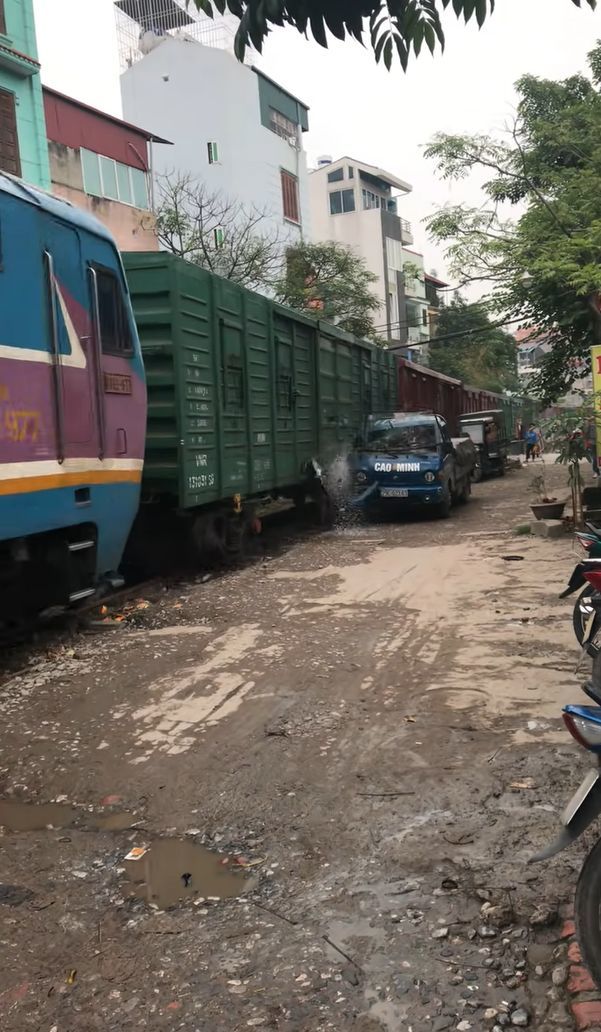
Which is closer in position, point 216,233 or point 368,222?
point 216,233

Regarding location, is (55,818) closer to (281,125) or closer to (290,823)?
(290,823)

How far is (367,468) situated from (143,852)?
1056cm

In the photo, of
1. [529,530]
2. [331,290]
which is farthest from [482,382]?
[529,530]

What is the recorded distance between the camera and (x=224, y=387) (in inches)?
360

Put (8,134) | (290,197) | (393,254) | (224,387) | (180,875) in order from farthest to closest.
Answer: (393,254) → (290,197) → (8,134) → (224,387) → (180,875)

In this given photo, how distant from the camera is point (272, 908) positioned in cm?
282

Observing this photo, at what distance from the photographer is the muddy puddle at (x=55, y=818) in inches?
137

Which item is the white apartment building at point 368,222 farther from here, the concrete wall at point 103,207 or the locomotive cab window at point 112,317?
the locomotive cab window at point 112,317

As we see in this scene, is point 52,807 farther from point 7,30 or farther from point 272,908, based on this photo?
point 7,30

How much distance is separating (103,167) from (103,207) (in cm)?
121

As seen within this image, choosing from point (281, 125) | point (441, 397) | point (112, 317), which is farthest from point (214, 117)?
point (112, 317)

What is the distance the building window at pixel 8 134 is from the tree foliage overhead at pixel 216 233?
411cm

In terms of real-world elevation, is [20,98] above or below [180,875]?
above

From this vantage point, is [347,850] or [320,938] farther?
[347,850]
